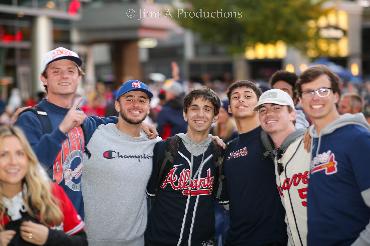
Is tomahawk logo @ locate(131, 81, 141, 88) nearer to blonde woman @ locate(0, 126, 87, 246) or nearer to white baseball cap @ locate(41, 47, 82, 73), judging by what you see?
white baseball cap @ locate(41, 47, 82, 73)

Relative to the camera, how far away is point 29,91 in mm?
28438

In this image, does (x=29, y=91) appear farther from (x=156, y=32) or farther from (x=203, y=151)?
(x=203, y=151)

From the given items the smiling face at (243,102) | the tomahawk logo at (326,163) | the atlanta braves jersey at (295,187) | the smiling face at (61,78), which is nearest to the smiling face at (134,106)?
the smiling face at (61,78)

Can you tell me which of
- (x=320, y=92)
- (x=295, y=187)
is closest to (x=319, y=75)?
(x=320, y=92)

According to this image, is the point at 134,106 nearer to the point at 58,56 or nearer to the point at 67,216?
the point at 58,56

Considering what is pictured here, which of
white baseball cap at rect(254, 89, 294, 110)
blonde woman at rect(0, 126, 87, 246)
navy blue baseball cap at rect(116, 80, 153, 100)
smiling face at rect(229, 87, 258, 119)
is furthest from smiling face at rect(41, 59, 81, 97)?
white baseball cap at rect(254, 89, 294, 110)

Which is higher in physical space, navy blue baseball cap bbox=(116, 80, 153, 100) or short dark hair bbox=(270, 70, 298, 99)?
short dark hair bbox=(270, 70, 298, 99)

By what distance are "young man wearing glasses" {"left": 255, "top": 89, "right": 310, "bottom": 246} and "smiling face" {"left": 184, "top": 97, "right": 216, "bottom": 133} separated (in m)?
0.51

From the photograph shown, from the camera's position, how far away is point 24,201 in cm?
360

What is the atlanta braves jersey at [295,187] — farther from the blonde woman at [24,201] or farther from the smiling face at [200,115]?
the blonde woman at [24,201]

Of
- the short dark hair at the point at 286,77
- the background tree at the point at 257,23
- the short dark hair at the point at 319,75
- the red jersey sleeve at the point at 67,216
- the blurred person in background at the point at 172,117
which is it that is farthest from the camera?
the background tree at the point at 257,23

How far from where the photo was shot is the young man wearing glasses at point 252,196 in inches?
195

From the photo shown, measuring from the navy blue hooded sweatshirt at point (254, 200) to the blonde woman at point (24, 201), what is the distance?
179cm

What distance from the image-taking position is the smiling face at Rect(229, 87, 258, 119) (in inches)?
207
